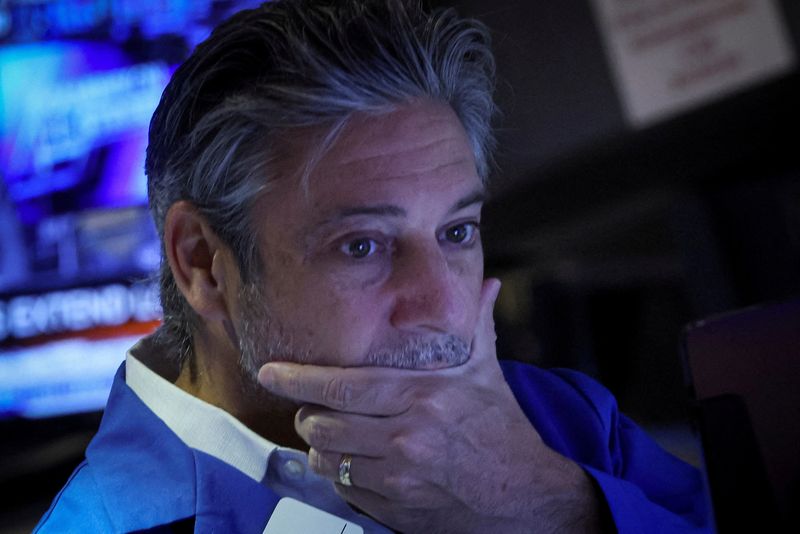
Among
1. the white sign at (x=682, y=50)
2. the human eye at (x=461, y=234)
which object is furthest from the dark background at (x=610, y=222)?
the human eye at (x=461, y=234)

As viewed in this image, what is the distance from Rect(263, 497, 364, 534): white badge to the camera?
82 cm

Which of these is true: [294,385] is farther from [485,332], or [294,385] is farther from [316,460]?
[485,332]

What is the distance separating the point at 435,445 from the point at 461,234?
0.75 feet

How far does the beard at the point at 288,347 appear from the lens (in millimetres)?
835

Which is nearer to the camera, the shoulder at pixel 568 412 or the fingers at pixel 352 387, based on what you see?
the fingers at pixel 352 387

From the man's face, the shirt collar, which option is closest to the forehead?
the man's face

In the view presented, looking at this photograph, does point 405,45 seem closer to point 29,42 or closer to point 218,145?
point 218,145

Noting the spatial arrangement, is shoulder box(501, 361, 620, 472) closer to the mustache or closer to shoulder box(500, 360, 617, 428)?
shoulder box(500, 360, 617, 428)

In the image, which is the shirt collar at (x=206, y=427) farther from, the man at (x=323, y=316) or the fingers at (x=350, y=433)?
the fingers at (x=350, y=433)

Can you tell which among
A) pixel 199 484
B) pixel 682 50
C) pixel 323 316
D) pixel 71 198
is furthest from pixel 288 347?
pixel 682 50

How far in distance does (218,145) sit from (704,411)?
49 centimetres

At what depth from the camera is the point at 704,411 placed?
2.28 feet

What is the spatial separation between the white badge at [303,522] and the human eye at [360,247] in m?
0.24

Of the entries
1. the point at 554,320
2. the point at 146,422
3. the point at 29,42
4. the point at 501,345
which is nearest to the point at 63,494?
the point at 146,422
